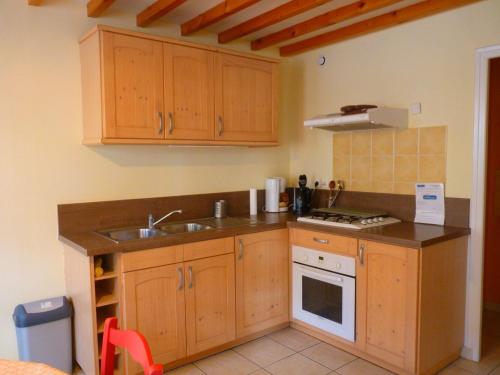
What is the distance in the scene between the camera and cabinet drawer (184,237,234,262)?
2.40 m

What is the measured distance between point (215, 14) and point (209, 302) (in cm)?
185

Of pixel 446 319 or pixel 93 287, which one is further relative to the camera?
pixel 446 319

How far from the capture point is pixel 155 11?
8.21 feet

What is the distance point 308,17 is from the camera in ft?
9.20

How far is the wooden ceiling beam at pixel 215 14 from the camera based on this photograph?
2.37m

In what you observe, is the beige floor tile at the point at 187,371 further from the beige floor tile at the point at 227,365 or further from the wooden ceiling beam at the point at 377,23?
the wooden ceiling beam at the point at 377,23

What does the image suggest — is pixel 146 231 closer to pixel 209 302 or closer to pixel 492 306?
pixel 209 302

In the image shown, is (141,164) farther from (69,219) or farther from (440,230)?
(440,230)

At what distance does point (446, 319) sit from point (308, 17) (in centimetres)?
218

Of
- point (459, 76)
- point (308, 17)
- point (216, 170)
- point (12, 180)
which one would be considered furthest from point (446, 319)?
point (12, 180)

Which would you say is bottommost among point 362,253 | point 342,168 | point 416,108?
point 362,253

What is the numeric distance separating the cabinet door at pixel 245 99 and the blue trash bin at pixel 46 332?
4.86ft

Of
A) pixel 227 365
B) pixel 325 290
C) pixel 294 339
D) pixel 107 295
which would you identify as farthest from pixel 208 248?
pixel 294 339

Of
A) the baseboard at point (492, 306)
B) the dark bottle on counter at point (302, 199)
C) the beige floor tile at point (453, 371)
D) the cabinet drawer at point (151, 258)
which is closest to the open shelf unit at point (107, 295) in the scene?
the cabinet drawer at point (151, 258)
